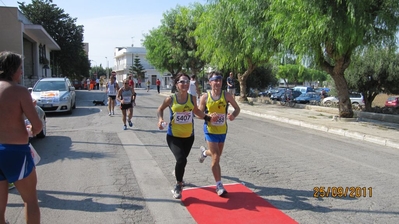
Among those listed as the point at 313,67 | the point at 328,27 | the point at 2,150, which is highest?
the point at 328,27

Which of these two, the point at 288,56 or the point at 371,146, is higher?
the point at 288,56

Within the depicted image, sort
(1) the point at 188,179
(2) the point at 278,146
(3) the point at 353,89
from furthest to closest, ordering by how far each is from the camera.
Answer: (3) the point at 353,89, (2) the point at 278,146, (1) the point at 188,179

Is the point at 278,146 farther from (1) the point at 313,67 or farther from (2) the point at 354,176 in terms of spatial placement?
(1) the point at 313,67

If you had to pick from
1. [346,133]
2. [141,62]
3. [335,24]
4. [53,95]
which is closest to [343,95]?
[346,133]

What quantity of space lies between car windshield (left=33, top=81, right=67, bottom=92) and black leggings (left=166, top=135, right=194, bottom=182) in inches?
489

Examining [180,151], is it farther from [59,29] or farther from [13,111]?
[59,29]

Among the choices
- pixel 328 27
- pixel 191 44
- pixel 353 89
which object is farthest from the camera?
pixel 191 44

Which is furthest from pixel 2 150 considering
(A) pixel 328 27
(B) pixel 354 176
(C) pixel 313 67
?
(C) pixel 313 67

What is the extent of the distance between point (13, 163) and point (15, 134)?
26 cm

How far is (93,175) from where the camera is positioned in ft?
19.9

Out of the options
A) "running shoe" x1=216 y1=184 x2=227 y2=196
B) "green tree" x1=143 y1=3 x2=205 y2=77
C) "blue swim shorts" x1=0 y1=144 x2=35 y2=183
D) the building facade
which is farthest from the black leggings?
"green tree" x1=143 y1=3 x2=205 y2=77

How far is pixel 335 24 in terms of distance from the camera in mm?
12148

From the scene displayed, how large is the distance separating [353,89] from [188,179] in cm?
1700
